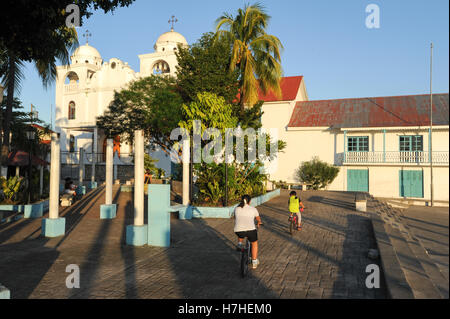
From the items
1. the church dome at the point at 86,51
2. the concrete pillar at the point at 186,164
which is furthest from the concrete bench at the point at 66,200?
the church dome at the point at 86,51

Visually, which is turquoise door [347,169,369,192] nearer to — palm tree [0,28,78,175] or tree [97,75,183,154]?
tree [97,75,183,154]

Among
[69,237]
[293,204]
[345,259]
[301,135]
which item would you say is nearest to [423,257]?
[345,259]

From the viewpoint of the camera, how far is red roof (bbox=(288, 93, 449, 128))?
27141 mm

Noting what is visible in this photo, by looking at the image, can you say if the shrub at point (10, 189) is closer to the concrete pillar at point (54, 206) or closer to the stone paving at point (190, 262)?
the stone paving at point (190, 262)

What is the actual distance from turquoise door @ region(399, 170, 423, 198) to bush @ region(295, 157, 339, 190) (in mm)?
4912

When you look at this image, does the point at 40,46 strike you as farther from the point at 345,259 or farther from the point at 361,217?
the point at 361,217

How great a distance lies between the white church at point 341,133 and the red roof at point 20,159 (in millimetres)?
12889

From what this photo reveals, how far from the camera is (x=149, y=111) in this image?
2470 cm

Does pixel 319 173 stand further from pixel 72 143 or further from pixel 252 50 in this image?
pixel 72 143

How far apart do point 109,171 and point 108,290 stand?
335 inches

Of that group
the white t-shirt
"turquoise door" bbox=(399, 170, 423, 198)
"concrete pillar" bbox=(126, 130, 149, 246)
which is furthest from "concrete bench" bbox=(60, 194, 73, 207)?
"turquoise door" bbox=(399, 170, 423, 198)

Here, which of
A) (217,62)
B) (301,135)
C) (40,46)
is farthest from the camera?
(301,135)

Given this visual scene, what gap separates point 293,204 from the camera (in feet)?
34.9

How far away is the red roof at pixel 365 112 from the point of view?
2714cm
